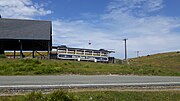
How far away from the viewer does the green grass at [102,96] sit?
10781 millimetres

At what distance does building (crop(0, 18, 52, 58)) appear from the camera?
41188 millimetres

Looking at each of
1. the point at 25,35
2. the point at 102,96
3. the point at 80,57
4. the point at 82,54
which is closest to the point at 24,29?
the point at 25,35

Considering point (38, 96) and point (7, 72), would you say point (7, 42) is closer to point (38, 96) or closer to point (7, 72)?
point (7, 72)

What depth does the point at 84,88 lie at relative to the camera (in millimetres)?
13961

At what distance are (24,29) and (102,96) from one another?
32.8 meters

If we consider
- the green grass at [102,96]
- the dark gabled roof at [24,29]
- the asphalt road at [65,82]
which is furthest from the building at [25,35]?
the green grass at [102,96]

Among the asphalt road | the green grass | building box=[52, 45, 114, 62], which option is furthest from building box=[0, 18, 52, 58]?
the green grass

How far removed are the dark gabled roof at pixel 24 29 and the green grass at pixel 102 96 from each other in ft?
97.5

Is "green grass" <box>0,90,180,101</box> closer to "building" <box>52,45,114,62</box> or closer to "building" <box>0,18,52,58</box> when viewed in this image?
"building" <box>0,18,52,58</box>

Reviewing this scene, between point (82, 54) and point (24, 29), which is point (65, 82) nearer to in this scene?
point (24, 29)

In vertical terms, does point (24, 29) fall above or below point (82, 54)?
above

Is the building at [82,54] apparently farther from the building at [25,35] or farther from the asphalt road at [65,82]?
the asphalt road at [65,82]

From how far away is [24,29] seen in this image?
42844 millimetres

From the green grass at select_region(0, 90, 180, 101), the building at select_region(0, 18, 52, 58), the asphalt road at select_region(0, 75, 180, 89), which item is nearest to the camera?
the green grass at select_region(0, 90, 180, 101)
